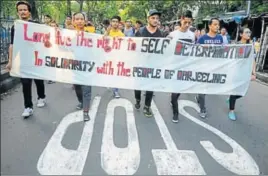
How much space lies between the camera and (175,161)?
353 cm

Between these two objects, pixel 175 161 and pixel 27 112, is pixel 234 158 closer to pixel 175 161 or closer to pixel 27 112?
pixel 175 161

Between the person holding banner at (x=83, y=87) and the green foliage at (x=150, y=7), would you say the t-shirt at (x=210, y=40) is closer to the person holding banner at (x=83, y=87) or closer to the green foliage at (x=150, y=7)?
the person holding banner at (x=83, y=87)

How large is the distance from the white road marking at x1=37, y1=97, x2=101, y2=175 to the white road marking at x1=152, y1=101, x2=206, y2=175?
0.89 metres

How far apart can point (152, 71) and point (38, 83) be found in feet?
6.84

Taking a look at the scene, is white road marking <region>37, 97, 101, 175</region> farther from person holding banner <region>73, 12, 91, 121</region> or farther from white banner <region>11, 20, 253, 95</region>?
white banner <region>11, 20, 253, 95</region>

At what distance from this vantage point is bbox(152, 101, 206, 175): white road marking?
10.9ft

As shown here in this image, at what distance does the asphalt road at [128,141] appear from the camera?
332 cm

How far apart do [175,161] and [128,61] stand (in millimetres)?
1831

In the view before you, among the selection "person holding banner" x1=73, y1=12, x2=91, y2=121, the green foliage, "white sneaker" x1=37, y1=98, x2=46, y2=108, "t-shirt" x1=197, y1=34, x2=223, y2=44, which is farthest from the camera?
the green foliage

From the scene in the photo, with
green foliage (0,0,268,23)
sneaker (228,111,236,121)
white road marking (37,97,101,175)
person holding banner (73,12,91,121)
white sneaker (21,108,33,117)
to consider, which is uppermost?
green foliage (0,0,268,23)

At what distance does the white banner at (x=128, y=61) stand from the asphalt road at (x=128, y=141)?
2.11 feet

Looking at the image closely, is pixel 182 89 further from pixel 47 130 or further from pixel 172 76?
pixel 47 130

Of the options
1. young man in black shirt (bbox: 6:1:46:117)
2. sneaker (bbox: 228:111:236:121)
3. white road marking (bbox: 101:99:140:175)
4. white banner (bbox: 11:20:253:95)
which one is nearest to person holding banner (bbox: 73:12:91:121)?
white banner (bbox: 11:20:253:95)

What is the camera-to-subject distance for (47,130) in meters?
4.38
